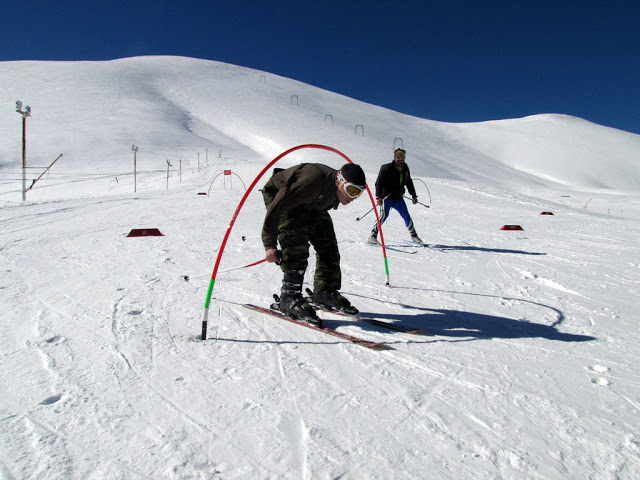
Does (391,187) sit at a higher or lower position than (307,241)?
higher

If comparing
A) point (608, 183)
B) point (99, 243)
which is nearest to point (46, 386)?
point (99, 243)

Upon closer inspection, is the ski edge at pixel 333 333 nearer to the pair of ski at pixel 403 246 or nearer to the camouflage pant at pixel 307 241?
Answer: the camouflage pant at pixel 307 241

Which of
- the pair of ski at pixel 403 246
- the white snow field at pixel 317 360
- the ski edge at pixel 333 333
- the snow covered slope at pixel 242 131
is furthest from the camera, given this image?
the snow covered slope at pixel 242 131

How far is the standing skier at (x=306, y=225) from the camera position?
3365 mm

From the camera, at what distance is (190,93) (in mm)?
79625

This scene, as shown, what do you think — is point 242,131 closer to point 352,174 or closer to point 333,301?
point 333,301

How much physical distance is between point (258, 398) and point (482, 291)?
3.40m

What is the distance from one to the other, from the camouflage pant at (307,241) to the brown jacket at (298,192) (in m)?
0.16

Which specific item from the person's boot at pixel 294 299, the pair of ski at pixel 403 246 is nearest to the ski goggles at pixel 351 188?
the person's boot at pixel 294 299

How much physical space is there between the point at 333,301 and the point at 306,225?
2.60 feet

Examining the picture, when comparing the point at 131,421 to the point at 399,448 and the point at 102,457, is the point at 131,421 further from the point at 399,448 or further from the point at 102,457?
the point at 399,448

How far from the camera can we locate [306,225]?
3629mm

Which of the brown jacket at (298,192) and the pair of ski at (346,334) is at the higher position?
the brown jacket at (298,192)

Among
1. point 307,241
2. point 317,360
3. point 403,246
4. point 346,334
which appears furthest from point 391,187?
point 317,360
